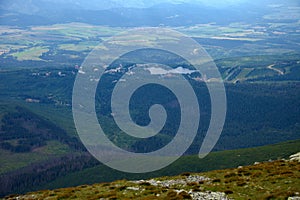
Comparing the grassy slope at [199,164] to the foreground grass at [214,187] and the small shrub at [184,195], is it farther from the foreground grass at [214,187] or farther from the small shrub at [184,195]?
the small shrub at [184,195]

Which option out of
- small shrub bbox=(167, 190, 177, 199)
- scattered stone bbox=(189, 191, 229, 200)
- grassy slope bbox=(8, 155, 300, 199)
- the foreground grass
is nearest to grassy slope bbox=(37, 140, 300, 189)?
grassy slope bbox=(8, 155, 300, 199)

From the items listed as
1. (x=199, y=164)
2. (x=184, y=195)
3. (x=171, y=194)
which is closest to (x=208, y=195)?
(x=184, y=195)

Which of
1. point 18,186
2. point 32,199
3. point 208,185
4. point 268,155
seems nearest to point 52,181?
point 18,186

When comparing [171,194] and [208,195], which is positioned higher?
[208,195]

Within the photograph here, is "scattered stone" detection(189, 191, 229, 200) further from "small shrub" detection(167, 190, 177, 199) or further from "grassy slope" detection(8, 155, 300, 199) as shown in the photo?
"small shrub" detection(167, 190, 177, 199)

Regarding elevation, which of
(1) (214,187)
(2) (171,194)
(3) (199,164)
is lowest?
(3) (199,164)

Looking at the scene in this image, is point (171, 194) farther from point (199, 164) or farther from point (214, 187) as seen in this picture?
point (199, 164)
